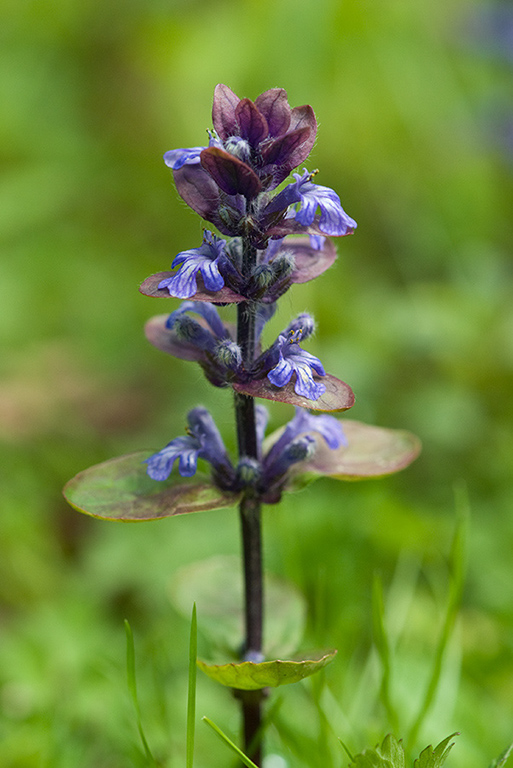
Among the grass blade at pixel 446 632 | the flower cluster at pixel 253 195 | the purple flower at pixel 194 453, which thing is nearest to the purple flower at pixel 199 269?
the flower cluster at pixel 253 195

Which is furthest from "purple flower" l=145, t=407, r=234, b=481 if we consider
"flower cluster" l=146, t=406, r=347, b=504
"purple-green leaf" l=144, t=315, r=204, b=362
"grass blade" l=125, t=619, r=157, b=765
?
"grass blade" l=125, t=619, r=157, b=765

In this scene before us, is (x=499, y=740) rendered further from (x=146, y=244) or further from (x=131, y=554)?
(x=146, y=244)

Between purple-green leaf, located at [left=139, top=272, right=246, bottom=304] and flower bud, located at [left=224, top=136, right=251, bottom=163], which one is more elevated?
flower bud, located at [left=224, top=136, right=251, bottom=163]

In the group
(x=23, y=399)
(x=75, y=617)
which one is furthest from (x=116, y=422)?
(x=75, y=617)

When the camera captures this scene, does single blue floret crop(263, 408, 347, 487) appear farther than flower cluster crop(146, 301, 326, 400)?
Yes

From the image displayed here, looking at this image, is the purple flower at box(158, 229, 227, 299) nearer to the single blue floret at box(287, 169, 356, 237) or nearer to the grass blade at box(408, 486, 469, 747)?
the single blue floret at box(287, 169, 356, 237)
